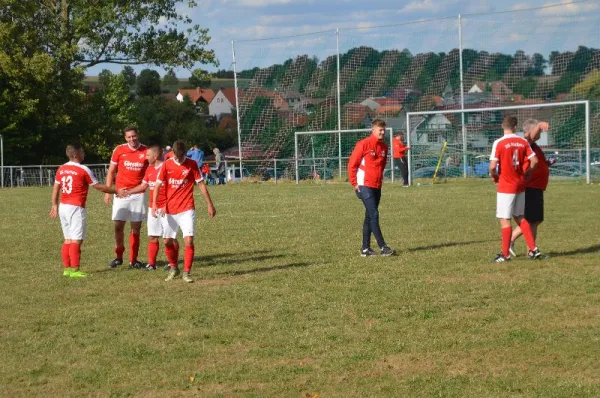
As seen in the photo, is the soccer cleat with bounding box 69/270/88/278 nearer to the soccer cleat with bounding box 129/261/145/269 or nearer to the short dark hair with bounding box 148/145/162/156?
the soccer cleat with bounding box 129/261/145/269

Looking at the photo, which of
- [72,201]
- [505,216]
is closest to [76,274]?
[72,201]

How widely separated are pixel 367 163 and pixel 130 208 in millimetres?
3491

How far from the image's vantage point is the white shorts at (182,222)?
38.8 feet

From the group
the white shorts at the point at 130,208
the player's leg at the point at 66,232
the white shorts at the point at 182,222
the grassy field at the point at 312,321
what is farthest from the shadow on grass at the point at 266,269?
the player's leg at the point at 66,232

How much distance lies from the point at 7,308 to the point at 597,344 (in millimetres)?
5942

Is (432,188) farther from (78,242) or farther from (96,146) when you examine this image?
(96,146)

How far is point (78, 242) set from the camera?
41.8 feet

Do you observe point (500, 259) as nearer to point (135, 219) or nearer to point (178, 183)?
point (178, 183)

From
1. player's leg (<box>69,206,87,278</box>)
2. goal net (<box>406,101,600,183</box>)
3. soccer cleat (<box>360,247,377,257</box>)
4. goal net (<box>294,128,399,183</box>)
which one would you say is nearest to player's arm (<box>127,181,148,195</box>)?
player's leg (<box>69,206,87,278</box>)

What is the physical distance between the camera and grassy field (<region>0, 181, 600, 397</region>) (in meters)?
7.02

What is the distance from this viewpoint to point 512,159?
1285cm

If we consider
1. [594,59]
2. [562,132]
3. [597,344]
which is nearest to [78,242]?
[597,344]

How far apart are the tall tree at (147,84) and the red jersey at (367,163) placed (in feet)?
394

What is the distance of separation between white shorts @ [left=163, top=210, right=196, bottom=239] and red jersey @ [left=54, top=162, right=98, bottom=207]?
4.70 feet
